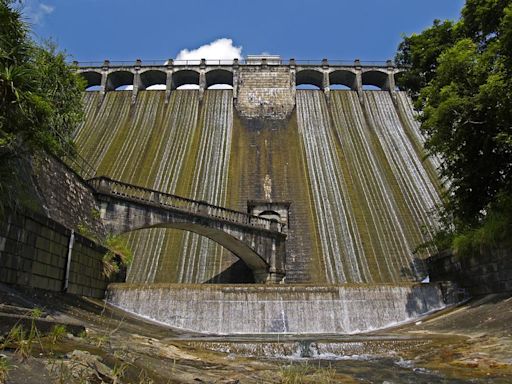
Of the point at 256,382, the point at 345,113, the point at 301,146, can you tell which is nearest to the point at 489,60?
the point at 256,382

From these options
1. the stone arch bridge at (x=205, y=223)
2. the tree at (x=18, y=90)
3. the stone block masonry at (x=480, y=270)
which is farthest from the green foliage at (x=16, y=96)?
the stone block masonry at (x=480, y=270)

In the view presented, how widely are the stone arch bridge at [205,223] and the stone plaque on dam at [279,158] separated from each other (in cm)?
99

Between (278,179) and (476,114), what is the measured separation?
1469cm

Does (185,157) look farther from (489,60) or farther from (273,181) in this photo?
(489,60)

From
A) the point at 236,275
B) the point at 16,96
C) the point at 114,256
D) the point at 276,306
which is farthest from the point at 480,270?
the point at 16,96

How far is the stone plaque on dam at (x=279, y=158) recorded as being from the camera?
19969 millimetres

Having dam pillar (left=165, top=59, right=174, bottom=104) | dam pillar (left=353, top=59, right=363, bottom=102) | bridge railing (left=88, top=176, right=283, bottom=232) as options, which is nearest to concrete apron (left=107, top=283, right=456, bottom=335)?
bridge railing (left=88, top=176, right=283, bottom=232)

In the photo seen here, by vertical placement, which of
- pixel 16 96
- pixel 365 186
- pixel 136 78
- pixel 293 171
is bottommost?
pixel 16 96

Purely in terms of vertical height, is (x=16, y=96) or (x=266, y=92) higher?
(x=266, y=92)

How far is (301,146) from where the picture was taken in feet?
92.9

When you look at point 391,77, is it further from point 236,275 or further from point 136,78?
point 236,275

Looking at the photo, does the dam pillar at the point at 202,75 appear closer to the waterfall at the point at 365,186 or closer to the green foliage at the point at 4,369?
the waterfall at the point at 365,186

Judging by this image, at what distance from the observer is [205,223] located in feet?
58.2

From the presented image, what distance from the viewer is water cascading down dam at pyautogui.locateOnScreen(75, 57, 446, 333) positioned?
12.8 meters
